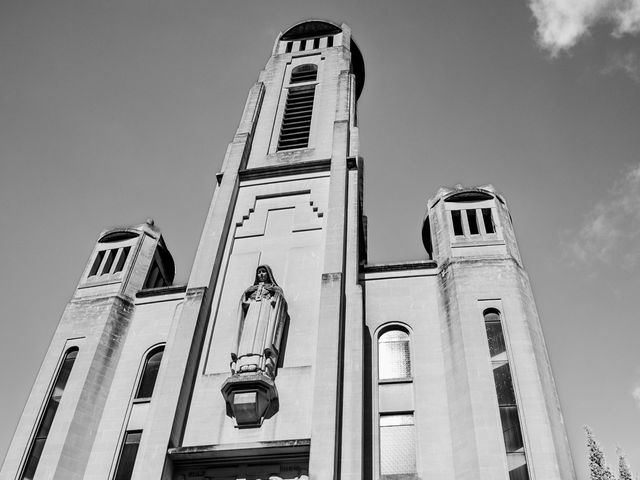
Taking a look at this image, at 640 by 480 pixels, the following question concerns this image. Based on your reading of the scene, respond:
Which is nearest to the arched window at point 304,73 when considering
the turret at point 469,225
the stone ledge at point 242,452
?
the turret at point 469,225

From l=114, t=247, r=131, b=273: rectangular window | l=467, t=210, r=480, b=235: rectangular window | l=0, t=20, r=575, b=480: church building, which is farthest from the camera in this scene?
l=114, t=247, r=131, b=273: rectangular window

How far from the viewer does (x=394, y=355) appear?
1984cm

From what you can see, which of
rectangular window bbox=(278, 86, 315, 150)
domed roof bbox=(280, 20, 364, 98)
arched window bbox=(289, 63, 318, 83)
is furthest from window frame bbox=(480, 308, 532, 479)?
domed roof bbox=(280, 20, 364, 98)

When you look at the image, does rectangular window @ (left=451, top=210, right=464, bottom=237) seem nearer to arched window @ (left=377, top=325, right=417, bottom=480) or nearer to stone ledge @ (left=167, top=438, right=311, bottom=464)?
arched window @ (left=377, top=325, right=417, bottom=480)

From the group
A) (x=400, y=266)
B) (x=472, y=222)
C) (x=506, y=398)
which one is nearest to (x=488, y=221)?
(x=472, y=222)

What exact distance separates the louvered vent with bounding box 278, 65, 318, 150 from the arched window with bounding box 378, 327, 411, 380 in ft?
37.6

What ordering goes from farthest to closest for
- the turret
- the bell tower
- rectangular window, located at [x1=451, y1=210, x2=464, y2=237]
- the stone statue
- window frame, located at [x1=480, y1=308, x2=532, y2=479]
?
1. rectangular window, located at [x1=451, y1=210, x2=464, y2=237]
2. the turret
3. the stone statue
4. the bell tower
5. window frame, located at [x1=480, y1=308, x2=532, y2=479]

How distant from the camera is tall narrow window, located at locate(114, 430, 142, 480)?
60.4 feet

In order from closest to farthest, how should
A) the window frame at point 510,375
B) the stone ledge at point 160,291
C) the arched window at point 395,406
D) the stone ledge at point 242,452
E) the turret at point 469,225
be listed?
1. the window frame at point 510,375
2. the stone ledge at point 242,452
3. the arched window at point 395,406
4. the turret at point 469,225
5. the stone ledge at point 160,291

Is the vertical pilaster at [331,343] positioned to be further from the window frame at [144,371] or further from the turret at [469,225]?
the window frame at [144,371]

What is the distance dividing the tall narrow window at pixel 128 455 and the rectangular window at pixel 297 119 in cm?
1469

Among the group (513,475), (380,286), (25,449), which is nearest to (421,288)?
(380,286)

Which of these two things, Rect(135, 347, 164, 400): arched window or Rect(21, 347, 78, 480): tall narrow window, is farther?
Rect(135, 347, 164, 400): arched window

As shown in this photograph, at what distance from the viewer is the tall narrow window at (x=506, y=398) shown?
619 inches
